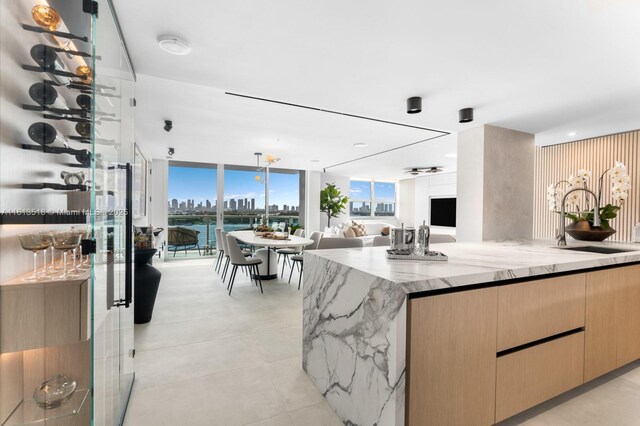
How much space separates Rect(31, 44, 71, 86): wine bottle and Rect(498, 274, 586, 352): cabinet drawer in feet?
7.48

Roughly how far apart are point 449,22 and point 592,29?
2.63ft

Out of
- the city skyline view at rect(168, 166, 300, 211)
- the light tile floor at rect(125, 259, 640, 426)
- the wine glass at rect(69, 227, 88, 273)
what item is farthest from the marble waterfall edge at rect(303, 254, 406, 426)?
the city skyline view at rect(168, 166, 300, 211)

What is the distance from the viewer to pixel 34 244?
42.8 inches

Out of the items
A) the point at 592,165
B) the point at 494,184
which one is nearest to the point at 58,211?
the point at 494,184

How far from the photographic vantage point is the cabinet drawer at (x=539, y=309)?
1.57 meters

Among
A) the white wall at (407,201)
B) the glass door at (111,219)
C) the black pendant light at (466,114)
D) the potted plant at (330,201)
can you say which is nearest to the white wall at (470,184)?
the black pendant light at (466,114)

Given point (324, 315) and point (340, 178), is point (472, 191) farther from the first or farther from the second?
point (340, 178)

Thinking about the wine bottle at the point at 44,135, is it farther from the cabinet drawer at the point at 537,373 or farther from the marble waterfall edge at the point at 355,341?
the cabinet drawer at the point at 537,373

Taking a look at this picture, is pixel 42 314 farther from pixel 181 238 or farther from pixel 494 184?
pixel 181 238

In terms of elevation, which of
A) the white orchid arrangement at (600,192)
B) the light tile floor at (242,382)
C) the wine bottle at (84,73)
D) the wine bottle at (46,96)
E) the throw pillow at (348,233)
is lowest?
the light tile floor at (242,382)

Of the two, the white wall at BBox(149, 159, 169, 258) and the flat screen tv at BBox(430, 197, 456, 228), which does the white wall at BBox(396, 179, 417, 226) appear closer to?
the flat screen tv at BBox(430, 197, 456, 228)

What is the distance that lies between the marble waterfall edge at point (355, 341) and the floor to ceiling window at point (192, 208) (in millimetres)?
6208

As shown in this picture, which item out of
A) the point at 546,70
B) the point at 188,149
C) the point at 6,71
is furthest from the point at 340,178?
the point at 6,71

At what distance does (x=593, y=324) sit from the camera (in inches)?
77.1
